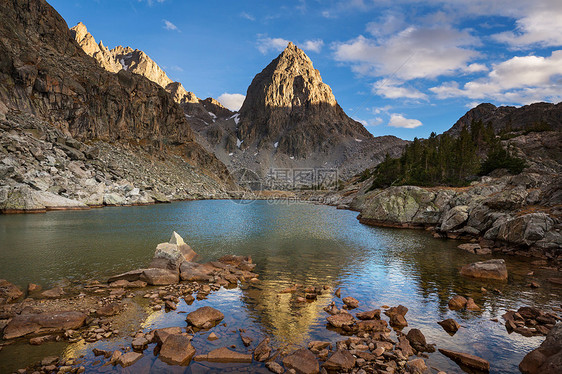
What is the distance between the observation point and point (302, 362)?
31.3 ft

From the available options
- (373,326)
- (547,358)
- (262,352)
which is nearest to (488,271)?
(547,358)

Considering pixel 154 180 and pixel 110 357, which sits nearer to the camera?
pixel 110 357

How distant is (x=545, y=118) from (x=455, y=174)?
478 ft

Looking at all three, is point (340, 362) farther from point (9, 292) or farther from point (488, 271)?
point (9, 292)

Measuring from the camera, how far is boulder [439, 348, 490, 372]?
9.85 metres

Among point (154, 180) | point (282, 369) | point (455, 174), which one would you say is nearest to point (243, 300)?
point (282, 369)

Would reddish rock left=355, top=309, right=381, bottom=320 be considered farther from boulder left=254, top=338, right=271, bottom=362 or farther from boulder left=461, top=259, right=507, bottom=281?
boulder left=461, top=259, right=507, bottom=281

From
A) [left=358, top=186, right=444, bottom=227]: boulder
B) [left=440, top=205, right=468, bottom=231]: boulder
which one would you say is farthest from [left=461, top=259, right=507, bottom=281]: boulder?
[left=358, top=186, right=444, bottom=227]: boulder

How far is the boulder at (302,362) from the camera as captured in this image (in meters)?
9.25

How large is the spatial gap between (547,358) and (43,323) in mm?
18640

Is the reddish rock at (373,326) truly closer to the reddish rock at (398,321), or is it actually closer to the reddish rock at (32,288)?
the reddish rock at (398,321)

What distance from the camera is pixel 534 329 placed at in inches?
500

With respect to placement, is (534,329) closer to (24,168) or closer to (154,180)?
(24,168)

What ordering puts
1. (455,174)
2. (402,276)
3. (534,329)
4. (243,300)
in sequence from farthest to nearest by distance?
1. (455,174)
2. (402,276)
3. (243,300)
4. (534,329)
